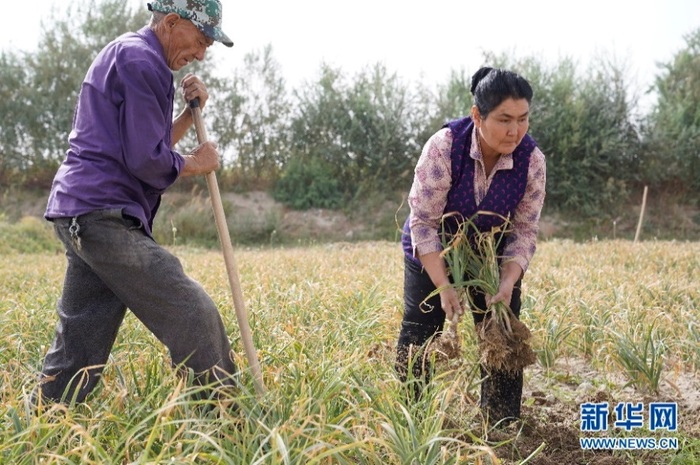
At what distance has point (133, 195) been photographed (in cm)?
246

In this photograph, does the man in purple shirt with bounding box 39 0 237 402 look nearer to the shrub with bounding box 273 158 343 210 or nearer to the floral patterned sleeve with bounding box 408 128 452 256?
the floral patterned sleeve with bounding box 408 128 452 256

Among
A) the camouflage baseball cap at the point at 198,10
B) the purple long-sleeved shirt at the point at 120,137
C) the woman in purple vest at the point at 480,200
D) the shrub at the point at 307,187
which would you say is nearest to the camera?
the purple long-sleeved shirt at the point at 120,137

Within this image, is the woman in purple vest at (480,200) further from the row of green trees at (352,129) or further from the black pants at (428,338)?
the row of green trees at (352,129)

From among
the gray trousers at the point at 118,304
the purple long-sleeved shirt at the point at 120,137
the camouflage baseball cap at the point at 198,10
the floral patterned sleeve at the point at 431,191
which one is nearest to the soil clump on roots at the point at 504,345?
the floral patterned sleeve at the point at 431,191

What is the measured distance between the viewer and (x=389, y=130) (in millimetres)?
19859

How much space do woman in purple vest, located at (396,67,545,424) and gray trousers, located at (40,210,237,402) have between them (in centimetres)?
89

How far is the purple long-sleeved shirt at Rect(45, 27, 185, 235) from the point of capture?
2289 mm

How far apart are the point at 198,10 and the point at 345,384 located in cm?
145

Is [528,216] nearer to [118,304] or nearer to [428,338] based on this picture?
[428,338]

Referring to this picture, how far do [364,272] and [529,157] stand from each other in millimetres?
4129

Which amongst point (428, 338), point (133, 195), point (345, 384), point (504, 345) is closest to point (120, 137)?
point (133, 195)

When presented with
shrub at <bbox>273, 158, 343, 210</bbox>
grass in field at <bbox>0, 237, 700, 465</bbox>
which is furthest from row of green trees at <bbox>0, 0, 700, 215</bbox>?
grass in field at <bbox>0, 237, 700, 465</bbox>

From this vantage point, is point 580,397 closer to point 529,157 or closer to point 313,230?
point 529,157

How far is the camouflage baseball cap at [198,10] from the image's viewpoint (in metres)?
2.49
